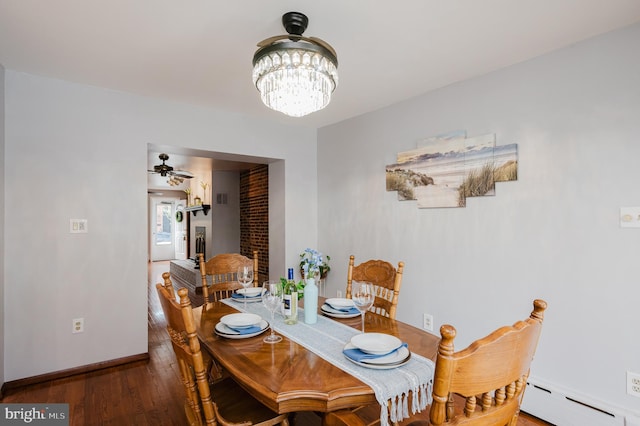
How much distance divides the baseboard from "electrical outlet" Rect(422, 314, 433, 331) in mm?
2553

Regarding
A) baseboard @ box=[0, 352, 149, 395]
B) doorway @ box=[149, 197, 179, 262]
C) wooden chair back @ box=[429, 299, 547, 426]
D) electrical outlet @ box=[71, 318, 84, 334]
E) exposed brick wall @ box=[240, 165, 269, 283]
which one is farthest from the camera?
doorway @ box=[149, 197, 179, 262]

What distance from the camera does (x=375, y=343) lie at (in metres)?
1.44

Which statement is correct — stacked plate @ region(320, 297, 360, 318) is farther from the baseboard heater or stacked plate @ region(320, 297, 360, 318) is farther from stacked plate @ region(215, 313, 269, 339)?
the baseboard heater

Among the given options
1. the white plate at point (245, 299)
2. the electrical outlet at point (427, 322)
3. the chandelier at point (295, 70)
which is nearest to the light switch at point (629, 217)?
the electrical outlet at point (427, 322)

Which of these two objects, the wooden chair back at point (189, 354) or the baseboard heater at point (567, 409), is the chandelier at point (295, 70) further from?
the baseboard heater at point (567, 409)

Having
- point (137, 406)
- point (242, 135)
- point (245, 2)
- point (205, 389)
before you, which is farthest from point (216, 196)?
point (205, 389)

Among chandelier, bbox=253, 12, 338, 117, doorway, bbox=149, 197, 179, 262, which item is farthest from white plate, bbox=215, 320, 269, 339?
doorway, bbox=149, 197, 179, 262

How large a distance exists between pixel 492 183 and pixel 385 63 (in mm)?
1223

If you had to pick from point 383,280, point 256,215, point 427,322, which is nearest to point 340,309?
point 383,280

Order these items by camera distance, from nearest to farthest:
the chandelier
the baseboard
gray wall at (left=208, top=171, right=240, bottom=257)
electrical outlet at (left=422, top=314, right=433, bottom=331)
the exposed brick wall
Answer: the chandelier
the baseboard
electrical outlet at (left=422, top=314, right=433, bottom=331)
the exposed brick wall
gray wall at (left=208, top=171, right=240, bottom=257)

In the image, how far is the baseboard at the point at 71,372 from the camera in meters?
2.60

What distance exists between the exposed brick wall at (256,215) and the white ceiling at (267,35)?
2661 millimetres

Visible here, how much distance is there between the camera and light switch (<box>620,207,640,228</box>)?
1967 mm

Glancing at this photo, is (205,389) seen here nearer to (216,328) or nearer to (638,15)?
(216,328)
